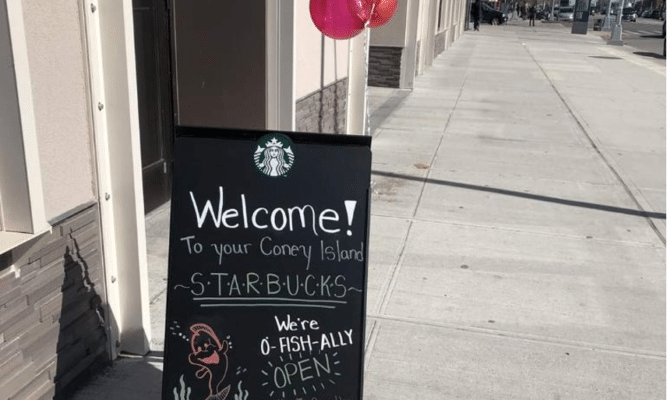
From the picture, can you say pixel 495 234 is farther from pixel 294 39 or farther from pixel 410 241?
pixel 294 39

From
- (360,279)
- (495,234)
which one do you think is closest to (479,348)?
(360,279)

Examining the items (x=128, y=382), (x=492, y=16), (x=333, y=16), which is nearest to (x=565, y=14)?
(x=492, y=16)

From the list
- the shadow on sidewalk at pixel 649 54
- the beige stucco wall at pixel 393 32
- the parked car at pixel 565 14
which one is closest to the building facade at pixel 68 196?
the beige stucco wall at pixel 393 32

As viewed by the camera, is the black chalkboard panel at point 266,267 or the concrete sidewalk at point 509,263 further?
the concrete sidewalk at point 509,263

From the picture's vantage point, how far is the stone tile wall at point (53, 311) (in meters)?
2.77

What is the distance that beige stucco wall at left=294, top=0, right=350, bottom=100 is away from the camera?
6.09 metres

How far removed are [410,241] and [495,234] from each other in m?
0.77

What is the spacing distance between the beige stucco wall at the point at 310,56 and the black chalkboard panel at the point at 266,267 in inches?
126

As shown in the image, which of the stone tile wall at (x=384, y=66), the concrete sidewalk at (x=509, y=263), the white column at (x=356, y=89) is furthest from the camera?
the stone tile wall at (x=384, y=66)

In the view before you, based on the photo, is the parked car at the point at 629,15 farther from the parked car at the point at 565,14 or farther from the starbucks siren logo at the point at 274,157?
the starbucks siren logo at the point at 274,157

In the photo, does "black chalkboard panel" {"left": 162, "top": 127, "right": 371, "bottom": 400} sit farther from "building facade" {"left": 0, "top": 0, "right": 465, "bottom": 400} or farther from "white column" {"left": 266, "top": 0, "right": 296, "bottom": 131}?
"white column" {"left": 266, "top": 0, "right": 296, "bottom": 131}

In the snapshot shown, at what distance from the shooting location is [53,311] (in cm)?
303

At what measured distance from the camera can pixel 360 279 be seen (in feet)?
9.02

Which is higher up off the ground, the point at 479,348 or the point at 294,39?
the point at 294,39
